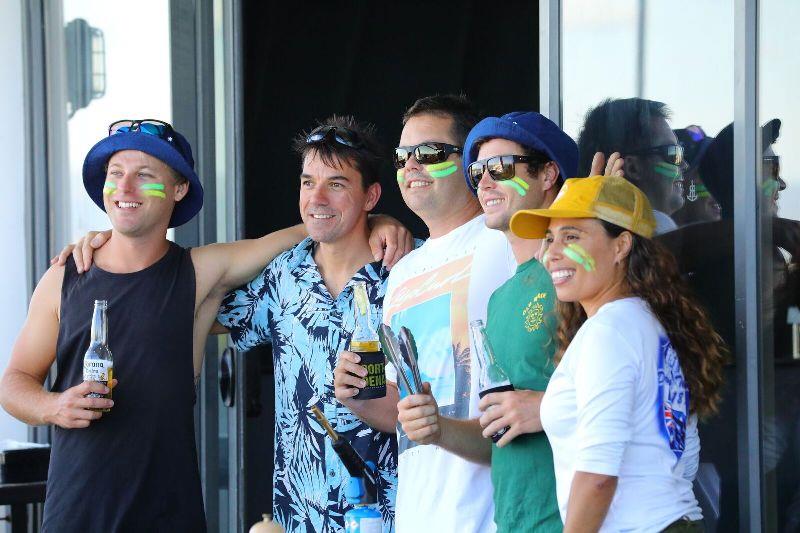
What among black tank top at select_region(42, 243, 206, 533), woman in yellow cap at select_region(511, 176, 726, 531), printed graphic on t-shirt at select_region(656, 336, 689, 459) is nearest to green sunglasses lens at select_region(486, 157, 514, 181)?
woman in yellow cap at select_region(511, 176, 726, 531)

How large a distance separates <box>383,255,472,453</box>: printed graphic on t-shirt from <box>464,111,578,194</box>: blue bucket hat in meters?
0.35

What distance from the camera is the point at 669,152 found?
299cm

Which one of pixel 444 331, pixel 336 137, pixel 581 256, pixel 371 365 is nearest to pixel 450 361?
pixel 444 331

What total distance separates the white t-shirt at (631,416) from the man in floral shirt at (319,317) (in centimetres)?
120

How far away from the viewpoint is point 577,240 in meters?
2.31

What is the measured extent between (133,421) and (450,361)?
1074mm

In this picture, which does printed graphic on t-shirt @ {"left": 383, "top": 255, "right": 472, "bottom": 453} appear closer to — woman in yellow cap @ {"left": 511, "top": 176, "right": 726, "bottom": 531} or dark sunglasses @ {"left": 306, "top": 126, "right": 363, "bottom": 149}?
woman in yellow cap @ {"left": 511, "top": 176, "right": 726, "bottom": 531}

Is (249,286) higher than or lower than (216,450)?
higher

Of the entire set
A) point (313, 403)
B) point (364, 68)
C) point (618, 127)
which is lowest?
point (313, 403)

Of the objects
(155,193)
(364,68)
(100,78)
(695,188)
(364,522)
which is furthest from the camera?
(364,68)

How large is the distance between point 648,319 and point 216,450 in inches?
123

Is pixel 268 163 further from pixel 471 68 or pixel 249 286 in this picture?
pixel 249 286

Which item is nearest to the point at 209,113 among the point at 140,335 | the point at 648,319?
the point at 140,335

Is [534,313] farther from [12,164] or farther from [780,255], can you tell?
[12,164]
